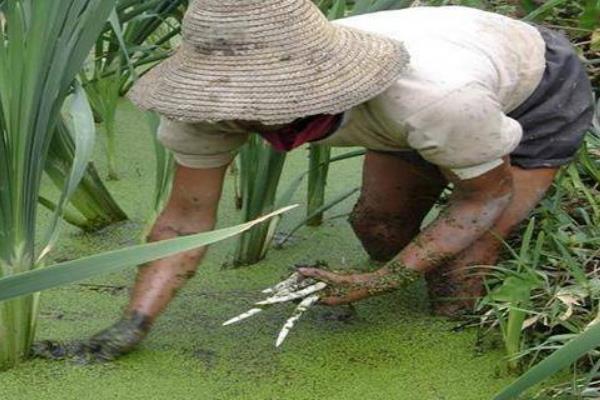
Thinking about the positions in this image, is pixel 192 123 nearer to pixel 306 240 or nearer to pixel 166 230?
pixel 166 230

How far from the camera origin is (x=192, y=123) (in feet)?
7.22

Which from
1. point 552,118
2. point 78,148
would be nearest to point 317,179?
point 552,118

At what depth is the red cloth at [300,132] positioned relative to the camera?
2137 mm

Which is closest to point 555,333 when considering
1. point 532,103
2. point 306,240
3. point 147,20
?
point 532,103

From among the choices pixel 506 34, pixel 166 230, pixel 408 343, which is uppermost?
pixel 506 34

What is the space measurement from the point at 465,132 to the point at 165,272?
0.56 m

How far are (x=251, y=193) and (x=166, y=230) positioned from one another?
15.2 inches

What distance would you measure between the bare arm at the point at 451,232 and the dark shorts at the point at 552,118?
0.15 m

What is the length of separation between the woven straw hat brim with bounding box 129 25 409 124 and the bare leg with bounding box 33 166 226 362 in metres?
0.23

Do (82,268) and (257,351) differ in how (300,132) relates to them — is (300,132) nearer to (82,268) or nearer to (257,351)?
(257,351)

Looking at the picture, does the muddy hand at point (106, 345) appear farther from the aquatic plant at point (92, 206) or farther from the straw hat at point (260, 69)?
the aquatic plant at point (92, 206)

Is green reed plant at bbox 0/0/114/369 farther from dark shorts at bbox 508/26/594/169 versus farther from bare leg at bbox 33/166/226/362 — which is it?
dark shorts at bbox 508/26/594/169

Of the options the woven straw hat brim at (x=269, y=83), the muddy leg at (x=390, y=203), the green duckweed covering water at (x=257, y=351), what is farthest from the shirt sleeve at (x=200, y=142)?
the muddy leg at (x=390, y=203)

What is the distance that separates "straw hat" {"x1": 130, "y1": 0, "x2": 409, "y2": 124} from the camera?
6.57 feet
